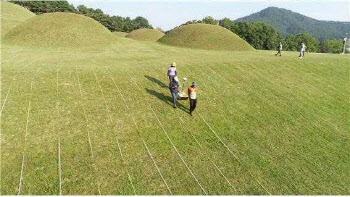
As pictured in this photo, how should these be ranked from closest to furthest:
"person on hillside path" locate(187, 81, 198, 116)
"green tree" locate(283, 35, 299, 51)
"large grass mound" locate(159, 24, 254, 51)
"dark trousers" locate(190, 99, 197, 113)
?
"person on hillside path" locate(187, 81, 198, 116), "dark trousers" locate(190, 99, 197, 113), "large grass mound" locate(159, 24, 254, 51), "green tree" locate(283, 35, 299, 51)

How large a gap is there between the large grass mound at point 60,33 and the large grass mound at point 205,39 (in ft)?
45.8

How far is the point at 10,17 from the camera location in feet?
204

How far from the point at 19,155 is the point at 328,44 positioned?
15660 cm

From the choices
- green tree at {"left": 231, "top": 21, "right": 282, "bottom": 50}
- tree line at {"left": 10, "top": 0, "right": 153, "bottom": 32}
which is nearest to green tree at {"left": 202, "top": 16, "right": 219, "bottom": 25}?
green tree at {"left": 231, "top": 21, "right": 282, "bottom": 50}

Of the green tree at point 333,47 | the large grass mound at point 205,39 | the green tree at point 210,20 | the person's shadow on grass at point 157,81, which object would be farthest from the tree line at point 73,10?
the person's shadow on grass at point 157,81

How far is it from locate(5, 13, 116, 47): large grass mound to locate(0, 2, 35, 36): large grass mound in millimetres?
3999

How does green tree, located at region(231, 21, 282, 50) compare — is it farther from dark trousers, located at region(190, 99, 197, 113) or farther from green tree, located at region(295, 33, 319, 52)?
dark trousers, located at region(190, 99, 197, 113)

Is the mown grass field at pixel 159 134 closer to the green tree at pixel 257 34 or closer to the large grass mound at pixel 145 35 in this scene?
the large grass mound at pixel 145 35

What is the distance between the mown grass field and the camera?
13.1m

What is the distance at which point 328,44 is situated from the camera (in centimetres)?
14300

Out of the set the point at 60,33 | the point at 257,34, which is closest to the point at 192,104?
the point at 60,33

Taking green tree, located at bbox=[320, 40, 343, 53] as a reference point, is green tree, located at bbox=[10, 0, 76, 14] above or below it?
above

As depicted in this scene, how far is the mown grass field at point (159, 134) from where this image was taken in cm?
1306

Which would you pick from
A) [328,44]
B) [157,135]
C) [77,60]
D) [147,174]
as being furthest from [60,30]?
[328,44]
